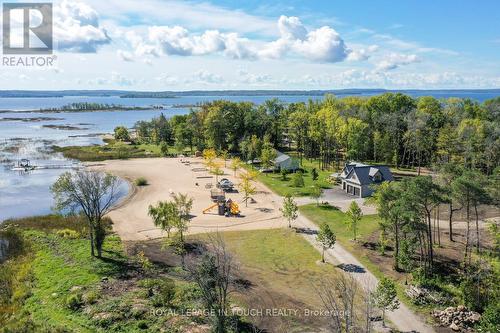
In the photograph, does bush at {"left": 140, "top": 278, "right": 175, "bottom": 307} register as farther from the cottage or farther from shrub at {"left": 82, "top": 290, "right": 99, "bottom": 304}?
the cottage

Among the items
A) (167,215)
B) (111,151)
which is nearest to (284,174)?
(167,215)

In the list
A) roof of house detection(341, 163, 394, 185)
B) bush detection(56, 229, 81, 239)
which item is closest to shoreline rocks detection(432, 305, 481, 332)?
roof of house detection(341, 163, 394, 185)

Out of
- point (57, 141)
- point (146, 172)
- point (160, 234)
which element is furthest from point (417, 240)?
point (57, 141)

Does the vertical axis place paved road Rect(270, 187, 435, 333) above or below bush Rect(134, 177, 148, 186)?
below

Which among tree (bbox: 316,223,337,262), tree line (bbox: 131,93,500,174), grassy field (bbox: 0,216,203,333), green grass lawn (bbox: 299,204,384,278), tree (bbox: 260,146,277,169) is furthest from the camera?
tree (bbox: 260,146,277,169)

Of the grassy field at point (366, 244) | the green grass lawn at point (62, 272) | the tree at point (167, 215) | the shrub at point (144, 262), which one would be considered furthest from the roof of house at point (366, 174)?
the green grass lawn at point (62, 272)

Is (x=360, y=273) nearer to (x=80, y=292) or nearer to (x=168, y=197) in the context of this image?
(x=80, y=292)

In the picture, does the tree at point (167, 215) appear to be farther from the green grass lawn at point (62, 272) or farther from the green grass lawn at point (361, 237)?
the green grass lawn at point (361, 237)
